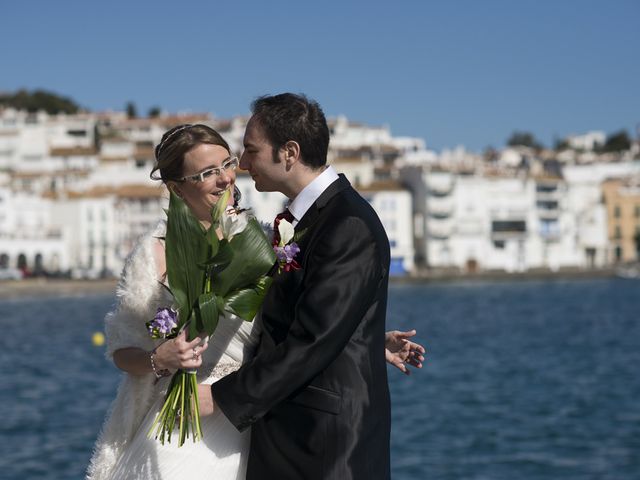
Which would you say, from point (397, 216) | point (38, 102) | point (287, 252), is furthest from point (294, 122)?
point (38, 102)

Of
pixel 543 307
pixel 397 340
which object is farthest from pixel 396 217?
pixel 397 340

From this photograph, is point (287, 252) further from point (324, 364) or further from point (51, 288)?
point (51, 288)

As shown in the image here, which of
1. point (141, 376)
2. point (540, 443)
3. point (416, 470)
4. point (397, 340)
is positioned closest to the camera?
point (141, 376)

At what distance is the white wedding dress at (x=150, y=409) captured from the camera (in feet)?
10.2

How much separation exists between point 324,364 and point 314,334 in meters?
0.07

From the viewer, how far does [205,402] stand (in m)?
3.00

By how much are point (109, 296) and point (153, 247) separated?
2910 inches

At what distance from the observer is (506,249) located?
91.4 meters

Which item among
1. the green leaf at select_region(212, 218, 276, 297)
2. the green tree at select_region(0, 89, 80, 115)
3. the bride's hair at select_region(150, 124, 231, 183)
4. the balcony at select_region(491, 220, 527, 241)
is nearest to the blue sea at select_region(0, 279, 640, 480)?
the bride's hair at select_region(150, 124, 231, 183)

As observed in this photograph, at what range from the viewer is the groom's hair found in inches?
115

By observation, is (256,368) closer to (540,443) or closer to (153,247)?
(153,247)

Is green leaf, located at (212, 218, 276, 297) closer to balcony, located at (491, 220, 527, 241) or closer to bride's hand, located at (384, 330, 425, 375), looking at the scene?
bride's hand, located at (384, 330, 425, 375)

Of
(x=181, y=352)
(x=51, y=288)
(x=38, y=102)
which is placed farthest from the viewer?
(x=38, y=102)

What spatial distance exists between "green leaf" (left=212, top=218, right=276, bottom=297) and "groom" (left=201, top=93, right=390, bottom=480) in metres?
0.07
